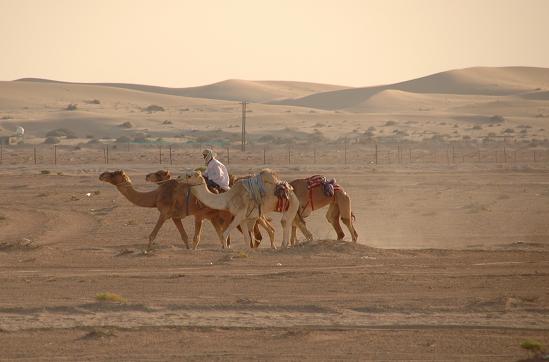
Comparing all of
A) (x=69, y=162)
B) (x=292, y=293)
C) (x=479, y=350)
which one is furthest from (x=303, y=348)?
(x=69, y=162)

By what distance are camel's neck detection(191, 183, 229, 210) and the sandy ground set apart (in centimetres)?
85

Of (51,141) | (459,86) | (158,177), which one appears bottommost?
(51,141)

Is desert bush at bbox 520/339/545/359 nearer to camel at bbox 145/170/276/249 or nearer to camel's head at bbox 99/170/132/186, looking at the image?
camel at bbox 145/170/276/249

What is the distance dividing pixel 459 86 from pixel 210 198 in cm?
15734

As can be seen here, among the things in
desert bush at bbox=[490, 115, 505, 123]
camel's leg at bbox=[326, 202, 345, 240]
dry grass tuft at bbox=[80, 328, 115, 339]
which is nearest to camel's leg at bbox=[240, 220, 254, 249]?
camel's leg at bbox=[326, 202, 345, 240]

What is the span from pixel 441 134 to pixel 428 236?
2616 inches

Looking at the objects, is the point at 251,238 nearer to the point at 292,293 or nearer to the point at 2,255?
the point at 2,255

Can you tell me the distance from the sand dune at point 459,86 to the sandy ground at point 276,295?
402 ft

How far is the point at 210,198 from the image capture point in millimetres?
21297

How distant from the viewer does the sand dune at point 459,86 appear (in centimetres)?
16275

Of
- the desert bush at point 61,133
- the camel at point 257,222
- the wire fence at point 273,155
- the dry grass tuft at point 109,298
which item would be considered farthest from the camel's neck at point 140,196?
the desert bush at point 61,133

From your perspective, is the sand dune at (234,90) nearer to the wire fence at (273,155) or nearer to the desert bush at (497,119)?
the desert bush at (497,119)

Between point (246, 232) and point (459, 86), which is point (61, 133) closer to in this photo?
point (246, 232)

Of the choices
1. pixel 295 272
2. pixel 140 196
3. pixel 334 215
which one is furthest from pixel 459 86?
pixel 295 272
